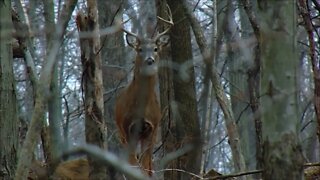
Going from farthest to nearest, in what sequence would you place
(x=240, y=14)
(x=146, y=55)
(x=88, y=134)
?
(x=240, y=14) → (x=146, y=55) → (x=88, y=134)

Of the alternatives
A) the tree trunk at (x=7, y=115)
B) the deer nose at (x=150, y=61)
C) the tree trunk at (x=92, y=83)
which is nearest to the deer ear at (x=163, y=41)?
the deer nose at (x=150, y=61)

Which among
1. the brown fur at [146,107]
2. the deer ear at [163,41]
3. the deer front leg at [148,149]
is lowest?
the deer front leg at [148,149]

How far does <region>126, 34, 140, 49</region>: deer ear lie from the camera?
9844 mm

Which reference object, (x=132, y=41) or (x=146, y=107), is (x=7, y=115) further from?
(x=132, y=41)

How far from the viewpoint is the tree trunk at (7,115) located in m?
6.93

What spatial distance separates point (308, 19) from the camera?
716 centimetres

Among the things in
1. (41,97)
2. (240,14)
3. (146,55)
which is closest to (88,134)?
(41,97)

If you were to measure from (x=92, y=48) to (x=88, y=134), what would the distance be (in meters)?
0.72

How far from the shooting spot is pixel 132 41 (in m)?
10.2

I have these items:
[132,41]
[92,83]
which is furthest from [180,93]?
[92,83]

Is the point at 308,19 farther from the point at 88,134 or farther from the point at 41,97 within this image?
the point at 41,97

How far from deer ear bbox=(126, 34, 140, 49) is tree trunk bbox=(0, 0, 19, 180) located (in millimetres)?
2782

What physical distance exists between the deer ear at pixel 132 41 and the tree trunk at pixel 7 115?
278cm

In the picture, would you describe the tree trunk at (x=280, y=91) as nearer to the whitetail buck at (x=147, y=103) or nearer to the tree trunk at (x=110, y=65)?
the whitetail buck at (x=147, y=103)
